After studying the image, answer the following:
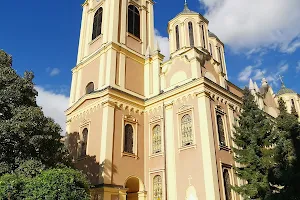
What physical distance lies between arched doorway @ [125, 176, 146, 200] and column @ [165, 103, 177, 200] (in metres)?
2.11

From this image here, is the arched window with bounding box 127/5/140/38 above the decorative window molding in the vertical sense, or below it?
above

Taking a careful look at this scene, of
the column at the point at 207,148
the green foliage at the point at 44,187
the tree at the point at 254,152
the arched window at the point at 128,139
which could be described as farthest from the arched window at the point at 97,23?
the green foliage at the point at 44,187

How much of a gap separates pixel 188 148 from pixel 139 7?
15.2 meters

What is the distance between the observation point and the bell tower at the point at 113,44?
21906 millimetres

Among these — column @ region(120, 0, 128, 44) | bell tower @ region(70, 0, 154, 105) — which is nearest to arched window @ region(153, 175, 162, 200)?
bell tower @ region(70, 0, 154, 105)

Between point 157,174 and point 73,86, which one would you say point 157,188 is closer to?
point 157,174

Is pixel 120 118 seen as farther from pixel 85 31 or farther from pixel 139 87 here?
pixel 85 31

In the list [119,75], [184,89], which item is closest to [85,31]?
[119,75]

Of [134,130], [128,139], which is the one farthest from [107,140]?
[134,130]

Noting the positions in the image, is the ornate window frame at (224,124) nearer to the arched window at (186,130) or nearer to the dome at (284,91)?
the arched window at (186,130)

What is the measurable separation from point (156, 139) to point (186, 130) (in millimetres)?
2678

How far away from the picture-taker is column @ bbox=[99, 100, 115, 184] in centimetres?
1761

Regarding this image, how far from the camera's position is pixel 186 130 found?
1881cm

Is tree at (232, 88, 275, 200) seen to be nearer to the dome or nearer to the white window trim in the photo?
the white window trim
